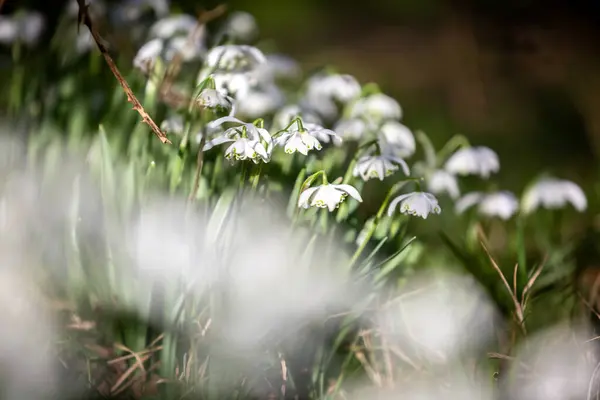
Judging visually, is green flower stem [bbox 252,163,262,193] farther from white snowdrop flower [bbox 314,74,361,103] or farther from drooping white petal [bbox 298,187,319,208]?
white snowdrop flower [bbox 314,74,361,103]

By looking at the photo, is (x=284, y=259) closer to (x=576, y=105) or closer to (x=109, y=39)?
(x=109, y=39)

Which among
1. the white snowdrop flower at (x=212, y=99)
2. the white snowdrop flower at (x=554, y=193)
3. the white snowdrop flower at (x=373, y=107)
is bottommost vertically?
the white snowdrop flower at (x=554, y=193)

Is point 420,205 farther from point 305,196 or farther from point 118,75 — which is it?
point 118,75

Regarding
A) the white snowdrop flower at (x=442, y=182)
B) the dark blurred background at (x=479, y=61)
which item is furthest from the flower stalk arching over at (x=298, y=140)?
the dark blurred background at (x=479, y=61)

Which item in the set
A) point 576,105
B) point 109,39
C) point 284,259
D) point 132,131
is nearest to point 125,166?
point 132,131

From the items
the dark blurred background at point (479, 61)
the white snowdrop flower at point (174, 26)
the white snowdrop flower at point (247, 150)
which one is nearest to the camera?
the white snowdrop flower at point (247, 150)

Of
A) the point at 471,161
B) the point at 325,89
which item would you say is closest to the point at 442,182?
the point at 471,161

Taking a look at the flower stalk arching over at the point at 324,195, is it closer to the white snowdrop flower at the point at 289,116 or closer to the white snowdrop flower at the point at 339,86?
the white snowdrop flower at the point at 289,116
